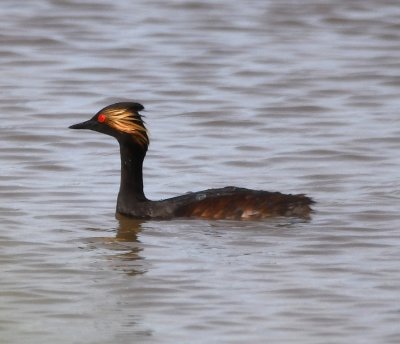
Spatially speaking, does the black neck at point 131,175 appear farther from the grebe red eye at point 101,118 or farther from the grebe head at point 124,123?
the grebe red eye at point 101,118

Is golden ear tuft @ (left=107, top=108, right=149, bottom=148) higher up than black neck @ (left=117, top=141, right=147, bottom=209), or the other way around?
golden ear tuft @ (left=107, top=108, right=149, bottom=148)

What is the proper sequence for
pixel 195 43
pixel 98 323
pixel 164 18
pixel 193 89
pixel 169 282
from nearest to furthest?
pixel 98 323 → pixel 169 282 → pixel 193 89 → pixel 195 43 → pixel 164 18

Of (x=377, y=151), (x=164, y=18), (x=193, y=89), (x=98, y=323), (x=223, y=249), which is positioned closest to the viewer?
(x=98, y=323)

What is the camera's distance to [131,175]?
47.0 feet

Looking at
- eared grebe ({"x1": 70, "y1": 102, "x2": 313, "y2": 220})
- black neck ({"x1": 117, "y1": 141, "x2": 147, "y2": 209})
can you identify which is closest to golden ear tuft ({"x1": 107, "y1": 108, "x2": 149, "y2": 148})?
eared grebe ({"x1": 70, "y1": 102, "x2": 313, "y2": 220})

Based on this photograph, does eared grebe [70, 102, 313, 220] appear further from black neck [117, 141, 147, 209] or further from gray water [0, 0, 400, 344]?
gray water [0, 0, 400, 344]

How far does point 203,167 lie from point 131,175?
1.92 m

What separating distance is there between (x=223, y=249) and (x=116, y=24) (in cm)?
1175

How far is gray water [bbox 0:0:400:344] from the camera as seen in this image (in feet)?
35.6

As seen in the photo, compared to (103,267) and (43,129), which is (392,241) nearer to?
(103,267)

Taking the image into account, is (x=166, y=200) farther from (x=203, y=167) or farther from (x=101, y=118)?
(x=203, y=167)

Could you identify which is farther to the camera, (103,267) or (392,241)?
(392,241)

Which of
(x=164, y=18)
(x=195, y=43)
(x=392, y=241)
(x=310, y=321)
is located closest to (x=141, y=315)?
(x=310, y=321)

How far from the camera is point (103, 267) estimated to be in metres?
12.2
